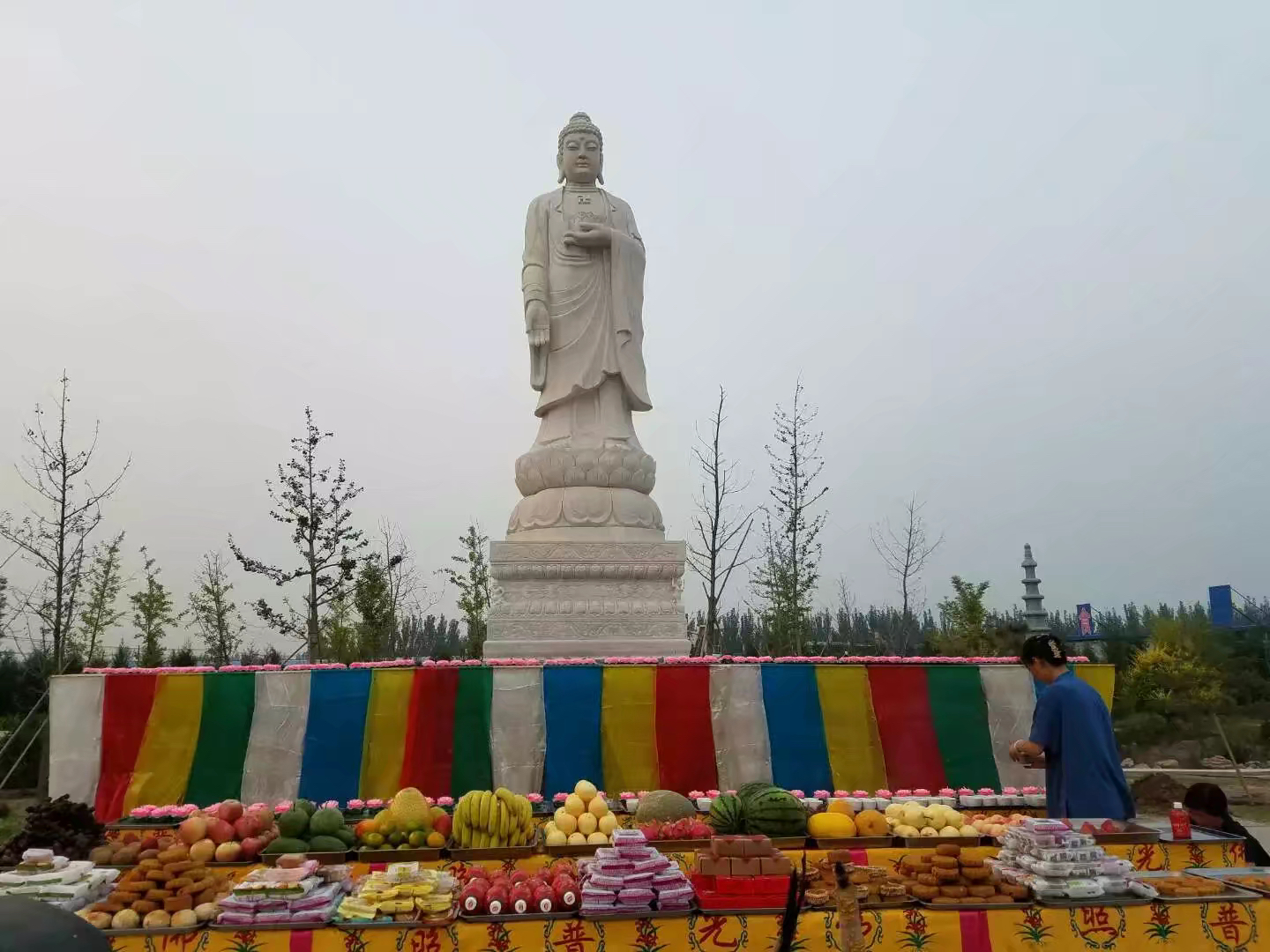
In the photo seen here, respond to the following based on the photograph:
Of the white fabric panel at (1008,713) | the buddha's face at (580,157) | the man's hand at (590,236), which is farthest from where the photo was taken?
the buddha's face at (580,157)

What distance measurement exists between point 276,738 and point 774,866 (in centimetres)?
420

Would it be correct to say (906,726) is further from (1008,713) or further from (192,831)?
(192,831)

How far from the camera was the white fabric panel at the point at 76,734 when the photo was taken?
20.7 ft

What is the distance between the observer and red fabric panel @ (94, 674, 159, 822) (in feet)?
20.9

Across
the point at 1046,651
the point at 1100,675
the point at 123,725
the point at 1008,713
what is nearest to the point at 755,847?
the point at 1046,651

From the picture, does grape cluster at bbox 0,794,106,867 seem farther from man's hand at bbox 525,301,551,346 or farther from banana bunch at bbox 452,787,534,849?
man's hand at bbox 525,301,551,346

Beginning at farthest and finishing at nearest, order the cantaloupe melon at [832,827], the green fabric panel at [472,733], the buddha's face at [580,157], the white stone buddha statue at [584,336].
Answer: the buddha's face at [580,157] < the white stone buddha statue at [584,336] < the green fabric panel at [472,733] < the cantaloupe melon at [832,827]

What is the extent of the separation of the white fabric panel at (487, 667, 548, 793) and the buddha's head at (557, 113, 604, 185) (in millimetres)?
7463

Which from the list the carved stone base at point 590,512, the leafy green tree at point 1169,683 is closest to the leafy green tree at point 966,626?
the leafy green tree at point 1169,683

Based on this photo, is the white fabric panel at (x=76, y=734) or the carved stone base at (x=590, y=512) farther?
the carved stone base at (x=590, y=512)

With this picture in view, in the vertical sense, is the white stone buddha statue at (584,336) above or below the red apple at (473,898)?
above

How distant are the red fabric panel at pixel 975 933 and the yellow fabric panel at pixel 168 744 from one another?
5282 millimetres

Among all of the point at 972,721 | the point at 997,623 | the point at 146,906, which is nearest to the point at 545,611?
the point at 972,721

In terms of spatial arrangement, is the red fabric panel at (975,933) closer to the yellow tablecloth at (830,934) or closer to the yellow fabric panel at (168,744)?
the yellow tablecloth at (830,934)
